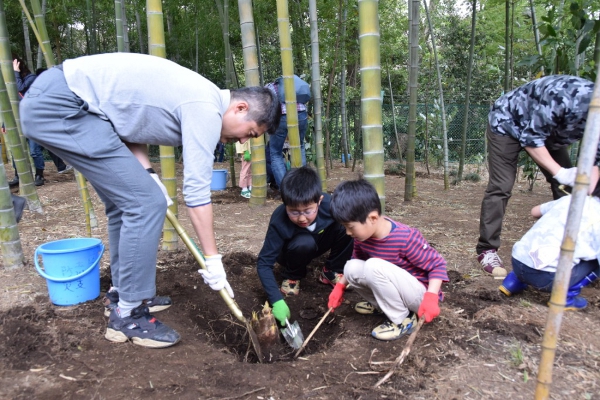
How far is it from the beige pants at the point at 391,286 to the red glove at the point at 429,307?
0.42 feet

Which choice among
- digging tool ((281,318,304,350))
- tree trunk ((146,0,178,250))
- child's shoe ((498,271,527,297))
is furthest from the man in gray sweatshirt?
child's shoe ((498,271,527,297))

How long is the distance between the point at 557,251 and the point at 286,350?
152 cm

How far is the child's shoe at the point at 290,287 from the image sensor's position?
300 cm

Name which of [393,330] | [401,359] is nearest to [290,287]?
[393,330]

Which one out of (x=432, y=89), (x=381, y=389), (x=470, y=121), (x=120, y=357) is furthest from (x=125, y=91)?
(x=432, y=89)

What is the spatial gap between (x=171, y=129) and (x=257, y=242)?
1.95m

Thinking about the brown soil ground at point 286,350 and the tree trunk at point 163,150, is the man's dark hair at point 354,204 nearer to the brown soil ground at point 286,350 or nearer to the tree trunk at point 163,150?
the brown soil ground at point 286,350

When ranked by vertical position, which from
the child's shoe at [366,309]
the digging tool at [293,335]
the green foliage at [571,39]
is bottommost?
the digging tool at [293,335]

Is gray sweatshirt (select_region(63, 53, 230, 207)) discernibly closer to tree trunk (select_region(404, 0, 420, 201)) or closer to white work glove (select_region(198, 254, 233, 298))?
white work glove (select_region(198, 254, 233, 298))

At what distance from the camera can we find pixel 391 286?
220cm

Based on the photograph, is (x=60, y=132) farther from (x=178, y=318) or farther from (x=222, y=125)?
(x=178, y=318)

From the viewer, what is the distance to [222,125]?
2.09m

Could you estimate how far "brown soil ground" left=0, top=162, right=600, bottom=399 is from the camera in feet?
5.88

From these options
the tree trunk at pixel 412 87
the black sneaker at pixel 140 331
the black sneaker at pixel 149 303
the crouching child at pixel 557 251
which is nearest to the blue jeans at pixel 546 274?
the crouching child at pixel 557 251
